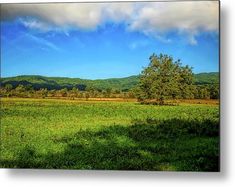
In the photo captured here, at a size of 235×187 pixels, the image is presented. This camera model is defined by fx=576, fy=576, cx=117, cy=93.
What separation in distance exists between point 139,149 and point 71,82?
610mm

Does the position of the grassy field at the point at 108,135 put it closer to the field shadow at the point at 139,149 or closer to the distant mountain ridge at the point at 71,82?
the field shadow at the point at 139,149

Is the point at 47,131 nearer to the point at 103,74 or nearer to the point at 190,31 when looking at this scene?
the point at 103,74

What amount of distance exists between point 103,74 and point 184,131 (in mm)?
630

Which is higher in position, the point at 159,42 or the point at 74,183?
the point at 159,42

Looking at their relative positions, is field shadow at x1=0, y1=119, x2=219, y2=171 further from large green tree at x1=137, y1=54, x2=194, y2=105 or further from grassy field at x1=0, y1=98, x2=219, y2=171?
large green tree at x1=137, y1=54, x2=194, y2=105

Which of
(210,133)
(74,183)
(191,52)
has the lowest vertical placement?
(74,183)

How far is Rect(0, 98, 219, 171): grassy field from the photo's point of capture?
3.61 meters

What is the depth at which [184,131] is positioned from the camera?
3646 mm

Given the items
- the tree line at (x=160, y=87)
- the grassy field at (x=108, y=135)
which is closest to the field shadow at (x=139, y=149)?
the grassy field at (x=108, y=135)

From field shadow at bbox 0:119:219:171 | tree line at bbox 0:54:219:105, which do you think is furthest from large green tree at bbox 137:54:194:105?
field shadow at bbox 0:119:219:171

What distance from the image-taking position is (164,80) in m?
3.69

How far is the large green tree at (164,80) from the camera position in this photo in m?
3.65

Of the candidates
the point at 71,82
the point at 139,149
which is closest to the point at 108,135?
the point at 139,149

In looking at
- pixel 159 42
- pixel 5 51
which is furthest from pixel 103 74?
pixel 5 51
